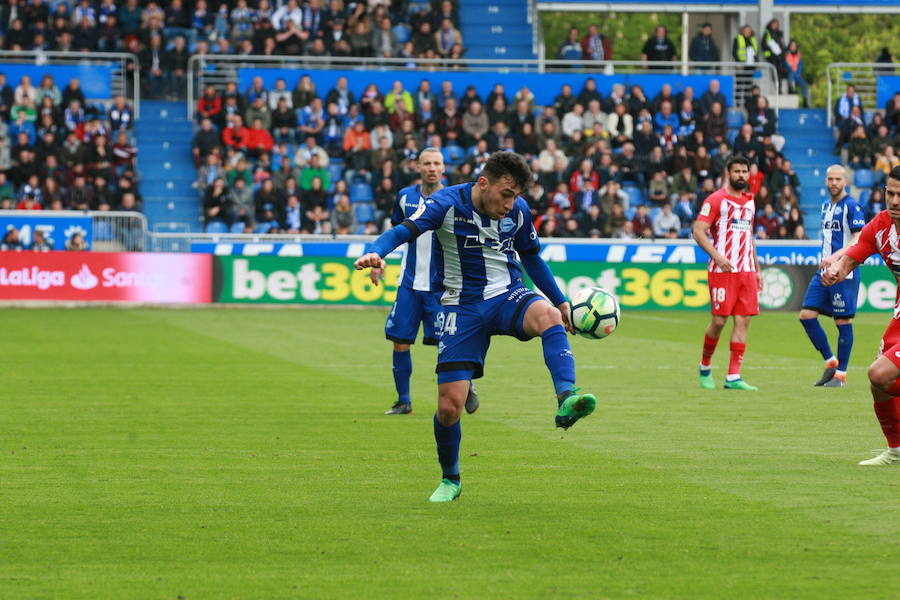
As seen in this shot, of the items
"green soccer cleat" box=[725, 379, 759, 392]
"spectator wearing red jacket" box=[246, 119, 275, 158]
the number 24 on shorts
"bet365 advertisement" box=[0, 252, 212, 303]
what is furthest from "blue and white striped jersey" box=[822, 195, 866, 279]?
"spectator wearing red jacket" box=[246, 119, 275, 158]

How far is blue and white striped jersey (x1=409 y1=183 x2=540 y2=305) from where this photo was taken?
7.81 metres

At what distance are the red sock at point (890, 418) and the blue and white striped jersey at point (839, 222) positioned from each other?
6458mm

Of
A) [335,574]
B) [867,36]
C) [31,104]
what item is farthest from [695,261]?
[867,36]

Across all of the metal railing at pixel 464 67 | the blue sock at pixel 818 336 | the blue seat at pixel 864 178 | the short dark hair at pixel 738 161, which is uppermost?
the metal railing at pixel 464 67

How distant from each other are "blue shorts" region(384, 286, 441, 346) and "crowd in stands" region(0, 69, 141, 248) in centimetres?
1901

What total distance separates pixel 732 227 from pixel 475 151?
1786 cm

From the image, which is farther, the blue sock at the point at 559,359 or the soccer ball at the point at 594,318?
the soccer ball at the point at 594,318

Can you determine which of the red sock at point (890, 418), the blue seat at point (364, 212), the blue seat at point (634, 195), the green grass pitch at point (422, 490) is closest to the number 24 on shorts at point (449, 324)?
the green grass pitch at point (422, 490)

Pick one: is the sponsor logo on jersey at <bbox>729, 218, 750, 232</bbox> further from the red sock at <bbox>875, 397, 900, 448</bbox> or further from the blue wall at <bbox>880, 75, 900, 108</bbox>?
the blue wall at <bbox>880, 75, 900, 108</bbox>

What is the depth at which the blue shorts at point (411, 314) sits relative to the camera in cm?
1220

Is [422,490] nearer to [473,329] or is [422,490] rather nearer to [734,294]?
[473,329]

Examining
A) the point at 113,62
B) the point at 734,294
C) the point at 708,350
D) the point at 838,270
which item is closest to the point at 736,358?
the point at 708,350

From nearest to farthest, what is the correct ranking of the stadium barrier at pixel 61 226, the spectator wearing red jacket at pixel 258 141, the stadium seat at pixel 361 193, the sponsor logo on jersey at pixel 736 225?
the sponsor logo on jersey at pixel 736 225 → the stadium barrier at pixel 61 226 → the stadium seat at pixel 361 193 → the spectator wearing red jacket at pixel 258 141

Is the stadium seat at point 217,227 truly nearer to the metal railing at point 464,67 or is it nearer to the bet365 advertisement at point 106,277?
the bet365 advertisement at point 106,277
